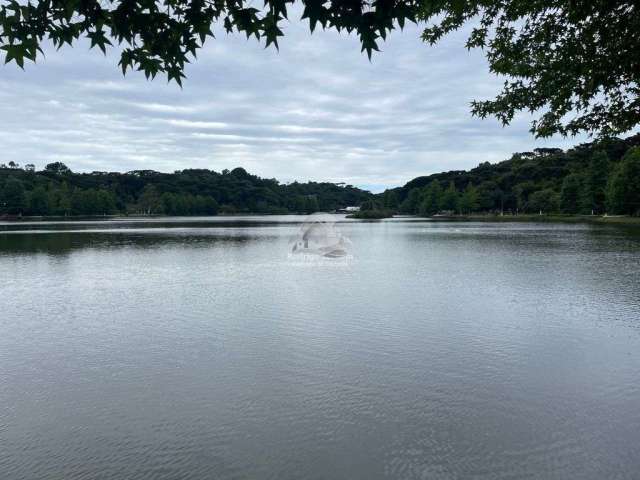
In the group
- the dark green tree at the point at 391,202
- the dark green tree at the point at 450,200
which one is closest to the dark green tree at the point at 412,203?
the dark green tree at the point at 391,202

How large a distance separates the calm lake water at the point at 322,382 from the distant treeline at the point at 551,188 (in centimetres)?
7087

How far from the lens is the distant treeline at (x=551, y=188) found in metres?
80.9

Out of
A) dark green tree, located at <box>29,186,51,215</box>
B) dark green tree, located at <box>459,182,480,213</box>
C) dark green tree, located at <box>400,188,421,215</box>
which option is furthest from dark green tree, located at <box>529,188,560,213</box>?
dark green tree, located at <box>29,186,51,215</box>

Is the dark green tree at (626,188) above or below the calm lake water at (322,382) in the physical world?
above

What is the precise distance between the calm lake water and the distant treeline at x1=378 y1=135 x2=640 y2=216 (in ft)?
233

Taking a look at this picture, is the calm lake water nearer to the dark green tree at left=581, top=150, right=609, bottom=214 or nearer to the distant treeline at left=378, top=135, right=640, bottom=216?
the distant treeline at left=378, top=135, right=640, bottom=216

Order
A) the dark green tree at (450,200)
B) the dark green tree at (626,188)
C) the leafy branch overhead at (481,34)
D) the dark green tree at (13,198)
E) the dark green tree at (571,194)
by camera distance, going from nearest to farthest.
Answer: the leafy branch overhead at (481,34)
the dark green tree at (626,188)
the dark green tree at (571,194)
the dark green tree at (13,198)
the dark green tree at (450,200)

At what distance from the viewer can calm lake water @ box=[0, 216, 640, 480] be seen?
6.08 meters

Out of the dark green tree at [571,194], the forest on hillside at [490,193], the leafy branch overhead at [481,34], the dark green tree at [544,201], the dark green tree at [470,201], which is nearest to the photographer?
the leafy branch overhead at [481,34]

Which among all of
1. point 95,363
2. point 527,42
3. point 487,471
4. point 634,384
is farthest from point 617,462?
point 95,363

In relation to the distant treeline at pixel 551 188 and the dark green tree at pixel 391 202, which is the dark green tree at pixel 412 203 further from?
the dark green tree at pixel 391 202

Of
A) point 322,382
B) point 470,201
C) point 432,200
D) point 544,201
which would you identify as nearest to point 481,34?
point 322,382

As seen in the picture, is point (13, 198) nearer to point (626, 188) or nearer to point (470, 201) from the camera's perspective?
point (470, 201)

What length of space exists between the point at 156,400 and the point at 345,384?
3.27 meters
